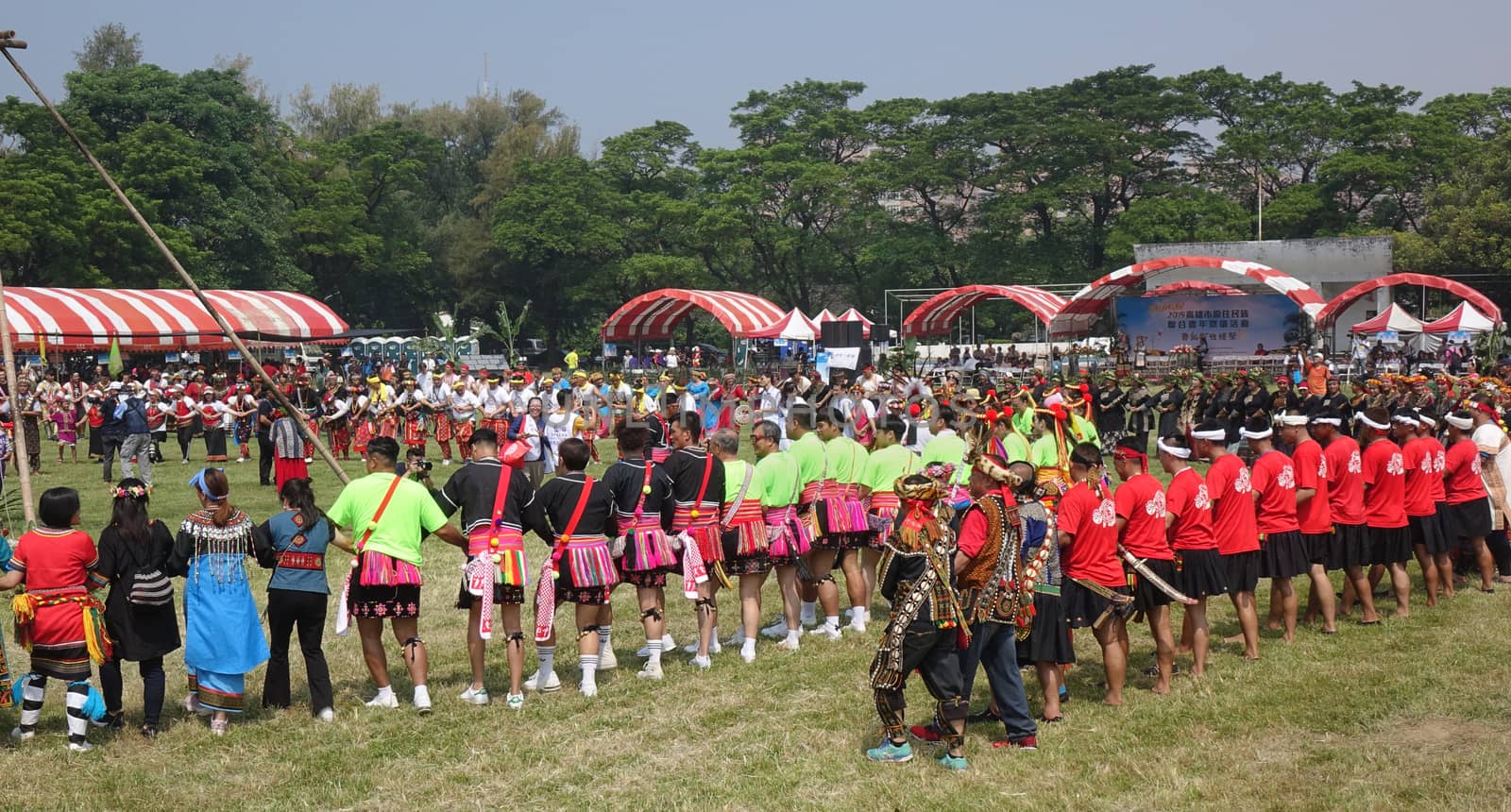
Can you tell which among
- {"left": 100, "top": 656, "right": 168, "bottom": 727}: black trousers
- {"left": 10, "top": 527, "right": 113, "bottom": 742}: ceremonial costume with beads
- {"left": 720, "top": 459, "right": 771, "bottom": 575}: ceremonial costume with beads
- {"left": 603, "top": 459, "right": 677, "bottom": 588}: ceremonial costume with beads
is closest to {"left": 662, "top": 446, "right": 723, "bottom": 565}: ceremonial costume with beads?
{"left": 720, "top": 459, "right": 771, "bottom": 575}: ceremonial costume with beads

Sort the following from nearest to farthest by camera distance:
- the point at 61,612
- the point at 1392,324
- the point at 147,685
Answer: the point at 61,612
the point at 147,685
the point at 1392,324

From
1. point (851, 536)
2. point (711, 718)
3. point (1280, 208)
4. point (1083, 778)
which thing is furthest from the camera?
point (1280, 208)

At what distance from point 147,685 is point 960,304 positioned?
42342mm

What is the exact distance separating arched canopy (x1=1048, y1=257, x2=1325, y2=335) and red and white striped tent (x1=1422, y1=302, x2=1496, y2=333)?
3.88 m

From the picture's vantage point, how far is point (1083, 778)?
689cm

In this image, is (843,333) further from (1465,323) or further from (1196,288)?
(1465,323)

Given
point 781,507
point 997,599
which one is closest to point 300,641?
point 781,507

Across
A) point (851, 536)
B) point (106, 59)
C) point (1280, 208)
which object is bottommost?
point (851, 536)

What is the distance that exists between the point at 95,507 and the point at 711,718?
12921 millimetres

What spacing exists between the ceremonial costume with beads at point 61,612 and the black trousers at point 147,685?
22 centimetres

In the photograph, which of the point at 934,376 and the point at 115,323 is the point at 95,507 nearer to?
the point at 115,323

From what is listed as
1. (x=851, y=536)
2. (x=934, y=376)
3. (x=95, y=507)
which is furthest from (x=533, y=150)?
(x=851, y=536)

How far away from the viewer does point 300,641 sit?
8242 mm

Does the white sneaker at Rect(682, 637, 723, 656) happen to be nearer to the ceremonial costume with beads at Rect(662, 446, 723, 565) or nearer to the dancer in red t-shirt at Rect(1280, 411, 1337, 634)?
the ceremonial costume with beads at Rect(662, 446, 723, 565)
